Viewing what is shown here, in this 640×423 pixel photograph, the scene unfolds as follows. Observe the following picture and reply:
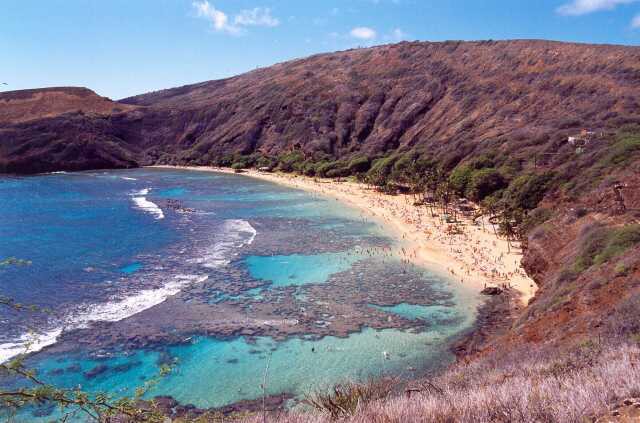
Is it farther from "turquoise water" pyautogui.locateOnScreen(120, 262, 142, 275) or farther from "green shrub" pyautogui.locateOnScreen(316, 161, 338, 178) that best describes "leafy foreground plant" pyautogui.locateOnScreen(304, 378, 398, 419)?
"green shrub" pyautogui.locateOnScreen(316, 161, 338, 178)

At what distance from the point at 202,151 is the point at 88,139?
89.7 ft

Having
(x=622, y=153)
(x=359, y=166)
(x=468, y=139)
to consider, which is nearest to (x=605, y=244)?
(x=622, y=153)

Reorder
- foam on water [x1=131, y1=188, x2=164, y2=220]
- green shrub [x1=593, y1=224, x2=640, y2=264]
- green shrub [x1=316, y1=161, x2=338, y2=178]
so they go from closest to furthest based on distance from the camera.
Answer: green shrub [x1=593, y1=224, x2=640, y2=264]
foam on water [x1=131, y1=188, x2=164, y2=220]
green shrub [x1=316, y1=161, x2=338, y2=178]

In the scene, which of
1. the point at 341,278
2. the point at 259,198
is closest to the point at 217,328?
the point at 341,278

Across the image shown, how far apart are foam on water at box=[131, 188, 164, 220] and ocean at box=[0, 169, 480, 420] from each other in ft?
10.2

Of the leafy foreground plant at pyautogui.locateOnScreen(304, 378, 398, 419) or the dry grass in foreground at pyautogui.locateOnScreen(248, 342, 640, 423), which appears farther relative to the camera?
the leafy foreground plant at pyautogui.locateOnScreen(304, 378, 398, 419)

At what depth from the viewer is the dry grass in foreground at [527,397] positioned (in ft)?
22.3

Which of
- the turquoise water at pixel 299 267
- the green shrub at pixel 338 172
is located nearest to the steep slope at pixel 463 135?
the green shrub at pixel 338 172

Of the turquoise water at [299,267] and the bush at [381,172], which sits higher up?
the bush at [381,172]

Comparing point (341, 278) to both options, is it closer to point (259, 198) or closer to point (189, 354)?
point (189, 354)

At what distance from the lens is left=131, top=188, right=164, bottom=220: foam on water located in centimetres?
5564

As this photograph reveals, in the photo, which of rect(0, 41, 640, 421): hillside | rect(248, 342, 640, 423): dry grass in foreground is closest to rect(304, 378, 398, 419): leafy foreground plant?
rect(248, 342, 640, 423): dry grass in foreground

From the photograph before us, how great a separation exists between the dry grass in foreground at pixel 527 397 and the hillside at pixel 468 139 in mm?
451

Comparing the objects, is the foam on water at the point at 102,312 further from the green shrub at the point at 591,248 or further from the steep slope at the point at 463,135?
the green shrub at the point at 591,248
